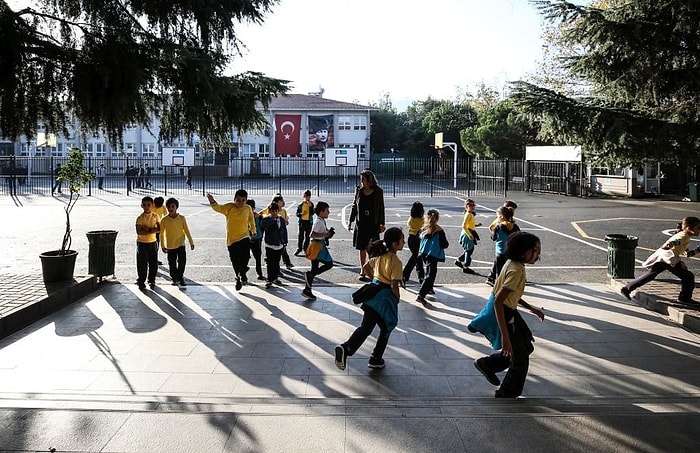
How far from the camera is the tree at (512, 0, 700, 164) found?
32.1 feet

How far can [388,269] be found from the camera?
5.60m

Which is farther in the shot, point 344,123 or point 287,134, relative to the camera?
point 344,123

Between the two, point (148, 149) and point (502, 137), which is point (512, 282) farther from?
point (148, 149)

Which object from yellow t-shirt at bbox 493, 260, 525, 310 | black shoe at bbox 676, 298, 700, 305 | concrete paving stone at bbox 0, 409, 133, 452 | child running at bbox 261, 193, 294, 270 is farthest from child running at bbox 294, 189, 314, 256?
concrete paving stone at bbox 0, 409, 133, 452

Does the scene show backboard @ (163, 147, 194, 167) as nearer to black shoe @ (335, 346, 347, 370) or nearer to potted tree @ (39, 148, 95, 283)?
potted tree @ (39, 148, 95, 283)

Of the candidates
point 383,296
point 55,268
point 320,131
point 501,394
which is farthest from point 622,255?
point 320,131

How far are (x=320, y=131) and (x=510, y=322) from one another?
179ft

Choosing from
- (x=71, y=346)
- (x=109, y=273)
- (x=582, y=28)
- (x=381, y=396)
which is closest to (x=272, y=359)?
(x=381, y=396)

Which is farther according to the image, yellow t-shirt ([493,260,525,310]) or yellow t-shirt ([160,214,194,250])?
yellow t-shirt ([160,214,194,250])

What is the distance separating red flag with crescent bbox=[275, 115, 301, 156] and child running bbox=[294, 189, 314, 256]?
45.6m

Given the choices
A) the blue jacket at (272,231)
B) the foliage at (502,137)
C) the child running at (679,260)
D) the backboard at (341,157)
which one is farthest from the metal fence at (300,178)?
the child running at (679,260)

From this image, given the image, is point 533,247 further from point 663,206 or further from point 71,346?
point 663,206

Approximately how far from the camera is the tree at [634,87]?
32.1 feet

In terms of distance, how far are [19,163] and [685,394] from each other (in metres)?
53.4
